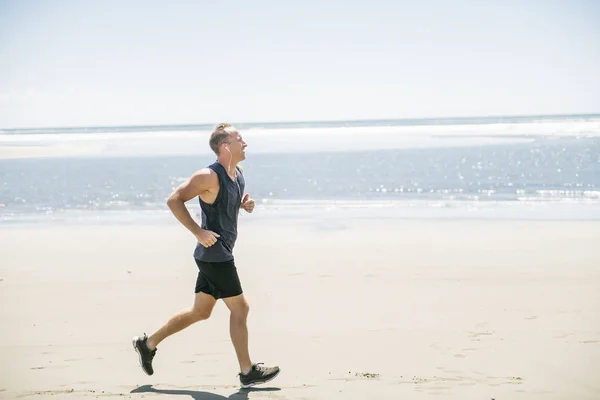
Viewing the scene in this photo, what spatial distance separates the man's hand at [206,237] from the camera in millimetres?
4246

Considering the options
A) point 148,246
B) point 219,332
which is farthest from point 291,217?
point 219,332

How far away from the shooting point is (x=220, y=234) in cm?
439

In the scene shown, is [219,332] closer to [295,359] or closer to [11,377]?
[295,359]

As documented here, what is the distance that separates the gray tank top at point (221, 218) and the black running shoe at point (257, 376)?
0.75 meters

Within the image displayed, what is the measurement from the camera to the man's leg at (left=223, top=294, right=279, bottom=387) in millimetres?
4480

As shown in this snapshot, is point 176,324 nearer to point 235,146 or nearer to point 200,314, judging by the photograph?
point 200,314

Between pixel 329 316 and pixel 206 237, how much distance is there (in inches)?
89.3

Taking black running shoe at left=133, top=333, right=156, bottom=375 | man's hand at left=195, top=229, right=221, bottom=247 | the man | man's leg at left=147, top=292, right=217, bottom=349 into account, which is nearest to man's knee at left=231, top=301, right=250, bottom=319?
the man

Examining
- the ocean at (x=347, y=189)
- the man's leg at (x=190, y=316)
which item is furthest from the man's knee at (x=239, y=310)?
the ocean at (x=347, y=189)

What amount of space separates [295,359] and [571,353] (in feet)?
6.58

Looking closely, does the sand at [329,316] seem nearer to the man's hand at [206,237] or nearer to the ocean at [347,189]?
the man's hand at [206,237]

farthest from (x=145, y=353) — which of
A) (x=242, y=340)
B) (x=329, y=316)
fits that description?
(x=329, y=316)

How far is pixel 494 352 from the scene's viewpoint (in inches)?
201

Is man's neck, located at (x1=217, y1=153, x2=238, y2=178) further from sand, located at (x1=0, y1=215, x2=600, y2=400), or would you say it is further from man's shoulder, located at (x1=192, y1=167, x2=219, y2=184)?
sand, located at (x1=0, y1=215, x2=600, y2=400)
